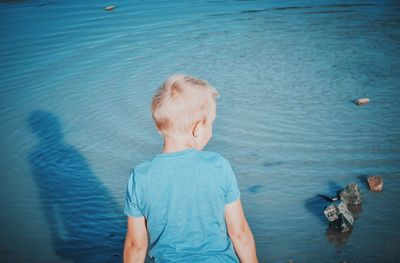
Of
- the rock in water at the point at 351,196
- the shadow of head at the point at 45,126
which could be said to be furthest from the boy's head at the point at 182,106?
the shadow of head at the point at 45,126

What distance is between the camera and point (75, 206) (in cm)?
420

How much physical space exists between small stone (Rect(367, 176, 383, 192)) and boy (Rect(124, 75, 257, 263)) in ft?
8.08

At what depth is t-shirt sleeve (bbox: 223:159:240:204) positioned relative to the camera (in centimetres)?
180

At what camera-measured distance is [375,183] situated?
12.8 feet

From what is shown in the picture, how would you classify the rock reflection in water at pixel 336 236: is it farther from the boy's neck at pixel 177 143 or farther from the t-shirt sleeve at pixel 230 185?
the boy's neck at pixel 177 143

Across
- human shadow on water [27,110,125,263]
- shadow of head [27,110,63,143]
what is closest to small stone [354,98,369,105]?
human shadow on water [27,110,125,263]

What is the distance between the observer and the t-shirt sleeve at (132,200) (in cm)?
183

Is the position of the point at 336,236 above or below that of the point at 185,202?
below

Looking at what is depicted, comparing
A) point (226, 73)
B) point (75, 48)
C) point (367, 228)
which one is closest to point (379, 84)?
point (226, 73)

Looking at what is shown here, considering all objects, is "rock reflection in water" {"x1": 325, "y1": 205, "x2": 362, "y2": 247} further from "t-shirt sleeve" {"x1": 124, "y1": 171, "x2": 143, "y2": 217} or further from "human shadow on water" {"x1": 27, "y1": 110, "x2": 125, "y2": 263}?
"t-shirt sleeve" {"x1": 124, "y1": 171, "x2": 143, "y2": 217}

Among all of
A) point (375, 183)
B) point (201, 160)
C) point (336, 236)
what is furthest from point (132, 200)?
point (375, 183)

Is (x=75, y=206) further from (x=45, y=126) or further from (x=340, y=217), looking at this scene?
(x=340, y=217)

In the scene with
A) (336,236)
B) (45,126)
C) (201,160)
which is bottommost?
(336,236)

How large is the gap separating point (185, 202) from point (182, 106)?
1.55ft
